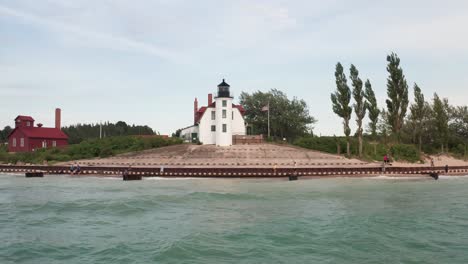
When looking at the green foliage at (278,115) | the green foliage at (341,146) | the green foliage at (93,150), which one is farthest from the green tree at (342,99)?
the green foliage at (93,150)

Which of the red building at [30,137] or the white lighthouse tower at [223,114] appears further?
the red building at [30,137]

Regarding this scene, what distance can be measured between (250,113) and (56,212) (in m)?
59.1

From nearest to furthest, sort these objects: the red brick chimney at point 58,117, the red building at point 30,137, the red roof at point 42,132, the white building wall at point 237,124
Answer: the white building wall at point 237,124
the red building at point 30,137
the red roof at point 42,132
the red brick chimney at point 58,117

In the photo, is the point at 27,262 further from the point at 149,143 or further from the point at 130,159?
the point at 149,143

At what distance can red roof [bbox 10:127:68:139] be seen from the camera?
69.8 m

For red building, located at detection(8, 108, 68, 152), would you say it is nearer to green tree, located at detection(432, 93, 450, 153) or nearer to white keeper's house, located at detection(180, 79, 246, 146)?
white keeper's house, located at detection(180, 79, 246, 146)

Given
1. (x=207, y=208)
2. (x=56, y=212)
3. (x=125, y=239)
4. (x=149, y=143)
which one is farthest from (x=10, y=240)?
(x=149, y=143)

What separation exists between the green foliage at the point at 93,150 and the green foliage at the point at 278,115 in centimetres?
1870

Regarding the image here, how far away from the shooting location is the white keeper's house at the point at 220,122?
60.2 meters

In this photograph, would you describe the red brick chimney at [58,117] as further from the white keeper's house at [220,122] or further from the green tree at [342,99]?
the green tree at [342,99]

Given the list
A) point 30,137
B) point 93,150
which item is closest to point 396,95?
point 93,150

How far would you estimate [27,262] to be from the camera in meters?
12.5

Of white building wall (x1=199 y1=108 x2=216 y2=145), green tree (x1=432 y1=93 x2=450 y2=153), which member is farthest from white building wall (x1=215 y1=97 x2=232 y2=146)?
green tree (x1=432 y1=93 x2=450 y2=153)

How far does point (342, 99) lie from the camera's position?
5697cm
